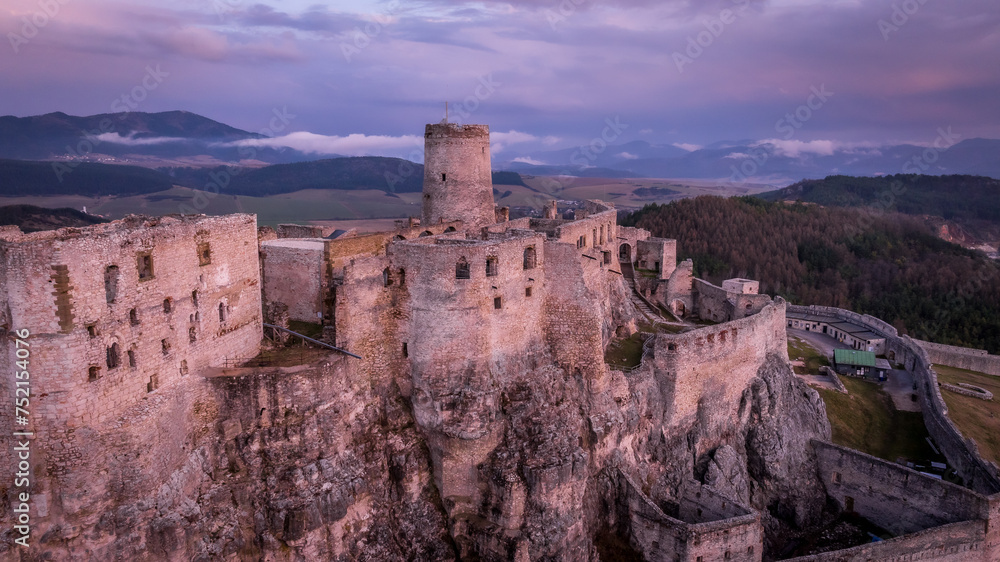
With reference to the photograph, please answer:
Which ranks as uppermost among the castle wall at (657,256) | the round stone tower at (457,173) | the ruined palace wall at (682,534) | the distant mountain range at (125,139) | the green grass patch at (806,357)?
the distant mountain range at (125,139)

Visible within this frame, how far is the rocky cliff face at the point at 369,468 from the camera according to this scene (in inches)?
982

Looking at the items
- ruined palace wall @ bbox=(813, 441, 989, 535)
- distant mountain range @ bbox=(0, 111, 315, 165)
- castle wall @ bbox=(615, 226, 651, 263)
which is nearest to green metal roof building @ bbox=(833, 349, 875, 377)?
ruined palace wall @ bbox=(813, 441, 989, 535)

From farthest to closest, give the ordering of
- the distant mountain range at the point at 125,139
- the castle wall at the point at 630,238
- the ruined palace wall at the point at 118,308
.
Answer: the distant mountain range at the point at 125,139
the castle wall at the point at 630,238
the ruined palace wall at the point at 118,308

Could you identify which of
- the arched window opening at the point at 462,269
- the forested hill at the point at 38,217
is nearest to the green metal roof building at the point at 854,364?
the arched window opening at the point at 462,269

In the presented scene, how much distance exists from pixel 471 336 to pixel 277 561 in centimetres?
1295

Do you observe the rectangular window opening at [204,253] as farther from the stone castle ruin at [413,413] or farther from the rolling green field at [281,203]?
the rolling green field at [281,203]

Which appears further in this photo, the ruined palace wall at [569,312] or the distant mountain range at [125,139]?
the distant mountain range at [125,139]

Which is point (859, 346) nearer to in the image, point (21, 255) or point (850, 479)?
point (850, 479)

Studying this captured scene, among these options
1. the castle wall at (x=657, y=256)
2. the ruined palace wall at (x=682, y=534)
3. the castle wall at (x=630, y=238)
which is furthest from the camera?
the castle wall at (x=630, y=238)

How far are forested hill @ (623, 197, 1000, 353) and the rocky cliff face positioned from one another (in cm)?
6672

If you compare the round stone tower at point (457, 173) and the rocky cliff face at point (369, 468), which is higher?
the round stone tower at point (457, 173)

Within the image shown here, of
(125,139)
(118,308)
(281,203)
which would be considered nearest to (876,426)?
(118,308)

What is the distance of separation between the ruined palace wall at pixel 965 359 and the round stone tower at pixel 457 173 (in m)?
50.1

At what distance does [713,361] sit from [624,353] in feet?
19.6
